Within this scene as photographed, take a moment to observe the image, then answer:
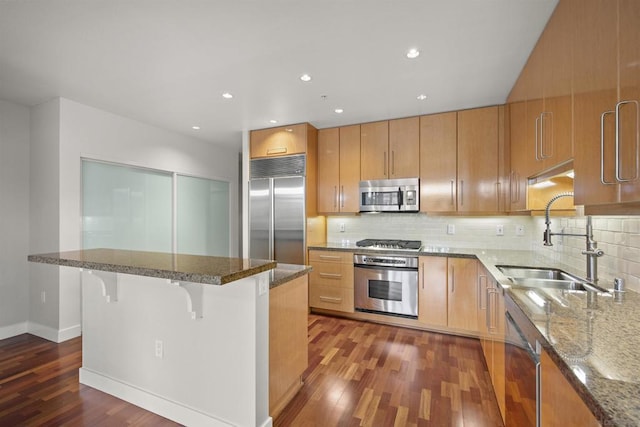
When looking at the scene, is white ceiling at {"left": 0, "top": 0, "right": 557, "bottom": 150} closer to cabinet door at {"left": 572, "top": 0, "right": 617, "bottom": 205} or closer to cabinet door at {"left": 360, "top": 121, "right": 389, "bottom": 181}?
cabinet door at {"left": 360, "top": 121, "right": 389, "bottom": 181}

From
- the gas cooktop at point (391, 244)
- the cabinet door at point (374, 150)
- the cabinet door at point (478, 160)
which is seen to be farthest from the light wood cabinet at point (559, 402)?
the cabinet door at point (374, 150)

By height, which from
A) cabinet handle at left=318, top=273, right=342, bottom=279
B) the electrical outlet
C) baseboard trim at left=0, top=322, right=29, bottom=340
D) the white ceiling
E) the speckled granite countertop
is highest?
the white ceiling

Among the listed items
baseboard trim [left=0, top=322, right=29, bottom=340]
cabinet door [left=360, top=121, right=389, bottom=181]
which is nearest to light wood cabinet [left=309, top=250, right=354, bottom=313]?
cabinet door [left=360, top=121, right=389, bottom=181]

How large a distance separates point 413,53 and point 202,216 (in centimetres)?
408

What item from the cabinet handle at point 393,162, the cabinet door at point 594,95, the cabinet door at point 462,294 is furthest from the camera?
the cabinet handle at point 393,162

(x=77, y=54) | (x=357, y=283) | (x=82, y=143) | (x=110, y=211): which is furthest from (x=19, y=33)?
(x=357, y=283)

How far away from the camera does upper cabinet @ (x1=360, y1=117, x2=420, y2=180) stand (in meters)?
3.55

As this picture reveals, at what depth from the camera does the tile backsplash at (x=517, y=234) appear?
149 centimetres

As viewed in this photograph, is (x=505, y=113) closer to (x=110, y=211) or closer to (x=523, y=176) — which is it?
(x=523, y=176)

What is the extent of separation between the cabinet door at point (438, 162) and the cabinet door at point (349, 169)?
0.82 m

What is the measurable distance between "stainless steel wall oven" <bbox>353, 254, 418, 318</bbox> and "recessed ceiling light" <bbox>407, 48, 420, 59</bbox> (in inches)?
79.9

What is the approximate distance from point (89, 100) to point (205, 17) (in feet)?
7.28

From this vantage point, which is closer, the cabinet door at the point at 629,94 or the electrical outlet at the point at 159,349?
the cabinet door at the point at 629,94

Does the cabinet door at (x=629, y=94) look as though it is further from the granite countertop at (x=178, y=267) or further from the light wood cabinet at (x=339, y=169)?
the light wood cabinet at (x=339, y=169)
